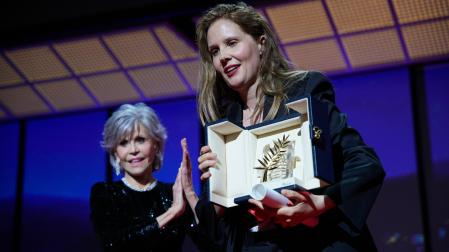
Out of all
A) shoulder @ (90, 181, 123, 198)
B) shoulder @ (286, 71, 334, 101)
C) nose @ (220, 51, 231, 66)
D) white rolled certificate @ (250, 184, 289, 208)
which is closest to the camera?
white rolled certificate @ (250, 184, 289, 208)

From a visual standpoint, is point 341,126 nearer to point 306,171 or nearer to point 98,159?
point 306,171

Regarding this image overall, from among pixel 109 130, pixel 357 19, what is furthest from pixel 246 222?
pixel 357 19

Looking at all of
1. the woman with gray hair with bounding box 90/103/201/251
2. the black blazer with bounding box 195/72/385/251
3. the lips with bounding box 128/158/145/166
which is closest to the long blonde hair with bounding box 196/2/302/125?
the black blazer with bounding box 195/72/385/251

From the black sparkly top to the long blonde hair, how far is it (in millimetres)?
1015

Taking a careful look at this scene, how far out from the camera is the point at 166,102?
4.92 meters

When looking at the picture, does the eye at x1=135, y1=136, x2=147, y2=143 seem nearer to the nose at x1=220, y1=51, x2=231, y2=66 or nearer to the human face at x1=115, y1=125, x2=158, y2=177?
the human face at x1=115, y1=125, x2=158, y2=177

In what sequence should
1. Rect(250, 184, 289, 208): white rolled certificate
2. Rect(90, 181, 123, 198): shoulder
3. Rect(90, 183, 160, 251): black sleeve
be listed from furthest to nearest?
Rect(90, 181, 123, 198): shoulder → Rect(90, 183, 160, 251): black sleeve → Rect(250, 184, 289, 208): white rolled certificate

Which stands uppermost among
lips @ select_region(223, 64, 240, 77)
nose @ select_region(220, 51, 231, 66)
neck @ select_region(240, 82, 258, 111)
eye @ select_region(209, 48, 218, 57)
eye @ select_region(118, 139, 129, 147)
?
eye @ select_region(118, 139, 129, 147)

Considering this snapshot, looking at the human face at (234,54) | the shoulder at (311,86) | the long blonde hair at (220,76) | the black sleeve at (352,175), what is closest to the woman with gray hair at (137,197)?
the long blonde hair at (220,76)

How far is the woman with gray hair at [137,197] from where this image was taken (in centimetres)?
281

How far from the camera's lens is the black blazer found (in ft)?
4.99

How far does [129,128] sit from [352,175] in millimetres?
1755

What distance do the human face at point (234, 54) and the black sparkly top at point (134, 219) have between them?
112cm

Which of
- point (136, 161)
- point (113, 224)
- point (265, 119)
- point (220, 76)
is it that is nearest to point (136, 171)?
point (136, 161)
